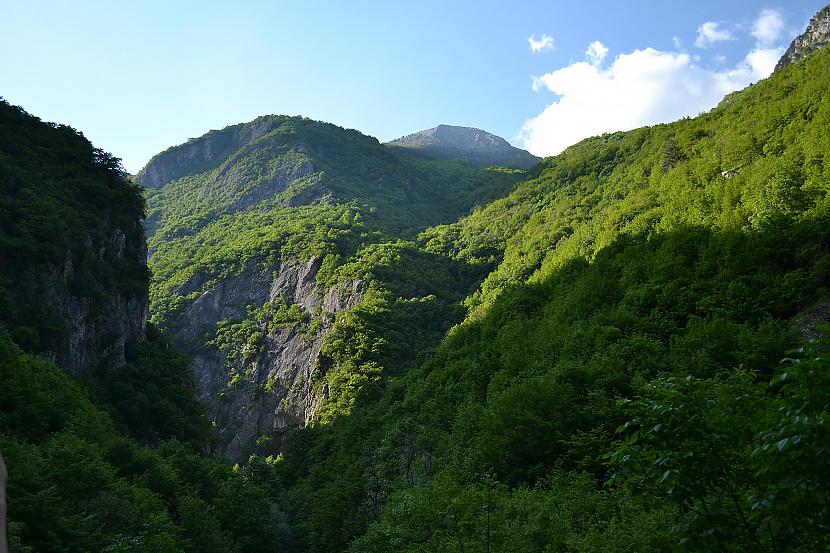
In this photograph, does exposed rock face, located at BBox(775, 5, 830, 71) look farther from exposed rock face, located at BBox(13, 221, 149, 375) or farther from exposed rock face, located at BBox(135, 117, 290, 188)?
exposed rock face, located at BBox(135, 117, 290, 188)

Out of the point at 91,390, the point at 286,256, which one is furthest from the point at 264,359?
the point at 91,390

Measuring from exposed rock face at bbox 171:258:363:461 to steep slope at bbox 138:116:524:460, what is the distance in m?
0.24

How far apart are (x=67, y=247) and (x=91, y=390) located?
1102cm

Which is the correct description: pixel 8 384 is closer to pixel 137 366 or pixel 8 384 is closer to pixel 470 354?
pixel 137 366

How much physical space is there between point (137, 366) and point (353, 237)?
213 feet

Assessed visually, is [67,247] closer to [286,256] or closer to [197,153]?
[286,256]

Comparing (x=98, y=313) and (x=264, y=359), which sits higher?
(x=98, y=313)

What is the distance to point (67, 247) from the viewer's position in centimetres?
4119

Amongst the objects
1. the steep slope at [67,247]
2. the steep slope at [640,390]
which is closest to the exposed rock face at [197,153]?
the steep slope at [67,247]

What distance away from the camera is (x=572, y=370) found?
30.0m

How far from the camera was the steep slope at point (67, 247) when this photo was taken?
36.4 meters

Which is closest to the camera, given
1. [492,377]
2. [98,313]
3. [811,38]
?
[492,377]

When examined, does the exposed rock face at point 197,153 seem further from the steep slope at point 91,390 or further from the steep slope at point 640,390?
the steep slope at point 640,390

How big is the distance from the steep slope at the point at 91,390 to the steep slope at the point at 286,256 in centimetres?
2845
